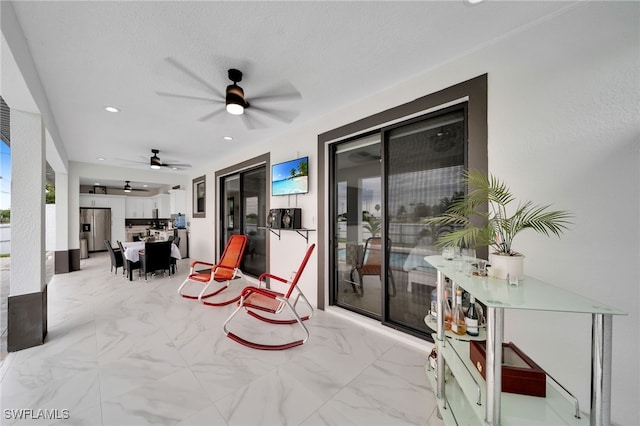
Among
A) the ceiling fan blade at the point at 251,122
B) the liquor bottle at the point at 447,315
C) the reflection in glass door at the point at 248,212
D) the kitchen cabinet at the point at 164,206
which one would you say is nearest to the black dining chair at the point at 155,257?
A: the reflection in glass door at the point at 248,212

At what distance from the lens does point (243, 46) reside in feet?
6.67

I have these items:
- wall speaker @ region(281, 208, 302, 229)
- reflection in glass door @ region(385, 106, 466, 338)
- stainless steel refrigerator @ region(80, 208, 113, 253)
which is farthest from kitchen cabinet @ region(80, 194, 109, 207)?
reflection in glass door @ region(385, 106, 466, 338)

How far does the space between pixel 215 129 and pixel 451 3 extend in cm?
348

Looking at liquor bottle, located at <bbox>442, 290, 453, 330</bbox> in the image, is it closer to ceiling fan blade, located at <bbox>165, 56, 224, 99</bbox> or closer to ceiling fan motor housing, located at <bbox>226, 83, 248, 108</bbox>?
ceiling fan motor housing, located at <bbox>226, 83, 248, 108</bbox>

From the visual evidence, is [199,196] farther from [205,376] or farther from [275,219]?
[205,376]

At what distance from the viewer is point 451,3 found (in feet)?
5.43

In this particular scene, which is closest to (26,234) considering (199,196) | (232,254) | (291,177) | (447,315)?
(232,254)

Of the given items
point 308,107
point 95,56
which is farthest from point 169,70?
point 308,107

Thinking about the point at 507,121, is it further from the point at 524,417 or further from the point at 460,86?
the point at 524,417

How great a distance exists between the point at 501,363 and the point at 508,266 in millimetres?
482

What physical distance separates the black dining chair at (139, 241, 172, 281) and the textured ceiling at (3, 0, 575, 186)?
2.74 metres

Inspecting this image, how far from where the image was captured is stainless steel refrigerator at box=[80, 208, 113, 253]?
8406 mm

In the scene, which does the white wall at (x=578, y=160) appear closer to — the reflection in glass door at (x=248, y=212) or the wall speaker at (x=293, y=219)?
the wall speaker at (x=293, y=219)

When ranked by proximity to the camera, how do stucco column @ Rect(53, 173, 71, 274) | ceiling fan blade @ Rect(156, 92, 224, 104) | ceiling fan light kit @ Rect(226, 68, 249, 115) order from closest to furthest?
ceiling fan light kit @ Rect(226, 68, 249, 115), ceiling fan blade @ Rect(156, 92, 224, 104), stucco column @ Rect(53, 173, 71, 274)
